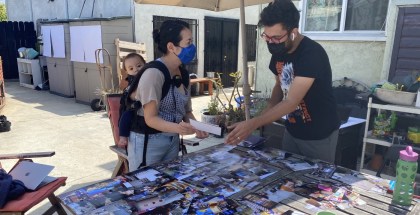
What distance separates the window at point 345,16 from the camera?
17.4 feet

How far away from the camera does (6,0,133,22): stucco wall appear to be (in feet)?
30.4

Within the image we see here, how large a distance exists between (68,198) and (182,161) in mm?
784

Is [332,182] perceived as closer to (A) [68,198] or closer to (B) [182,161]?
(B) [182,161]

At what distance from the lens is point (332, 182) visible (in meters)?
1.88

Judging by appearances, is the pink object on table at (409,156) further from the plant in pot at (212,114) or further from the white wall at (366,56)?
the plant in pot at (212,114)

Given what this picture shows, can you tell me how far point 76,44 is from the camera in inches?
341

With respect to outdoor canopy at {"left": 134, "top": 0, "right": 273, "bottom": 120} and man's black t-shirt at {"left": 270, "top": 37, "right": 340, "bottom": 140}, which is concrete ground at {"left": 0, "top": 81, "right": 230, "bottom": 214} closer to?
outdoor canopy at {"left": 134, "top": 0, "right": 273, "bottom": 120}

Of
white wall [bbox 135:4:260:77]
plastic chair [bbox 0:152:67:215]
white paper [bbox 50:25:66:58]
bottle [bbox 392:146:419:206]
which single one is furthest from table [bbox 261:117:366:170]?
Result: white paper [bbox 50:25:66:58]

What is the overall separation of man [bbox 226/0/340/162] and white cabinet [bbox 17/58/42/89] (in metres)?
10.9

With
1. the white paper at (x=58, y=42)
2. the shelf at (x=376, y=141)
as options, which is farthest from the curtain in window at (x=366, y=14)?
the white paper at (x=58, y=42)

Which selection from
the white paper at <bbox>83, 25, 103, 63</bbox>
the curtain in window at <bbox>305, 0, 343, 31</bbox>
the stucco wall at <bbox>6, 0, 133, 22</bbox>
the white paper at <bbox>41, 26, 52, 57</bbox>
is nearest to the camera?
the curtain in window at <bbox>305, 0, 343, 31</bbox>

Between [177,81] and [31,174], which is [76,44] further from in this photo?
[177,81]

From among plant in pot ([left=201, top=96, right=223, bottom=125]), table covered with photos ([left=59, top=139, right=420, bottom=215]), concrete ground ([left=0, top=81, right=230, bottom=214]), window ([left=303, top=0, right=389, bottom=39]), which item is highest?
window ([left=303, top=0, right=389, bottom=39])

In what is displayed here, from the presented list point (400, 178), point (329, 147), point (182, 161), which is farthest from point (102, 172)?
point (400, 178)
